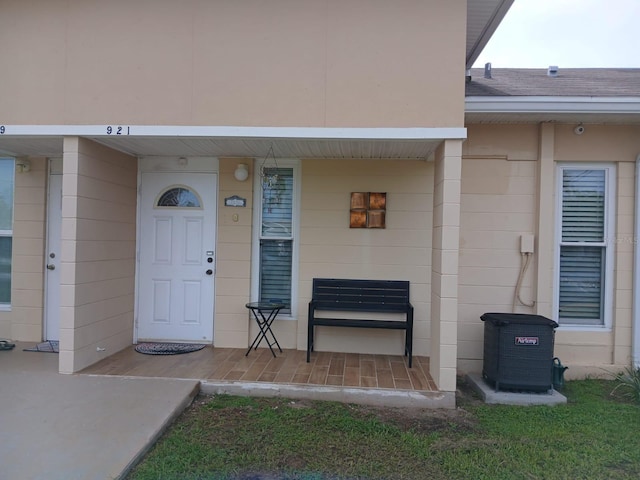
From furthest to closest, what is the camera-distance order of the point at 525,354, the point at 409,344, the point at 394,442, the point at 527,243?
the point at 527,243, the point at 409,344, the point at 525,354, the point at 394,442

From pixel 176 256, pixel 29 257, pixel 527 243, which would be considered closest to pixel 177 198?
pixel 176 256

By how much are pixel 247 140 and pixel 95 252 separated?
6.67 feet

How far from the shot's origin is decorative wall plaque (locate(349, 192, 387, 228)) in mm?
5246

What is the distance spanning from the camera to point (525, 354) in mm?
4191

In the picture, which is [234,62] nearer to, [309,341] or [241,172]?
[241,172]

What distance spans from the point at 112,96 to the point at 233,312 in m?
2.74

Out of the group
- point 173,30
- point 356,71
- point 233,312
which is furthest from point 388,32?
point 233,312

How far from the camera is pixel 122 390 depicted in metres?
3.88

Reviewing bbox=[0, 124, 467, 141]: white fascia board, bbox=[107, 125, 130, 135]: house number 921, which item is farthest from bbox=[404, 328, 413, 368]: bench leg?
bbox=[107, 125, 130, 135]: house number 921

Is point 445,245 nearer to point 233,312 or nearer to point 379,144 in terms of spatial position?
point 379,144

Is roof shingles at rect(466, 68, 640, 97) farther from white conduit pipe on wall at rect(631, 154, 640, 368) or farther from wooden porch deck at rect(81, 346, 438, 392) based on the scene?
wooden porch deck at rect(81, 346, 438, 392)

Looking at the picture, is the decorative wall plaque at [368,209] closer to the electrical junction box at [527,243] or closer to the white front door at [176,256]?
the electrical junction box at [527,243]

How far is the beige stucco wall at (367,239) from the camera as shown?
5227 millimetres

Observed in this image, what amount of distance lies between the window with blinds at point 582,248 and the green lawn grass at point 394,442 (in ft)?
3.88
